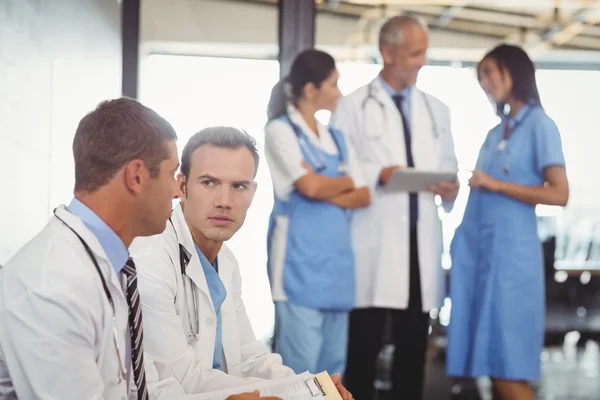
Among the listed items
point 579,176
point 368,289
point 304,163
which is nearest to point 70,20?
point 304,163

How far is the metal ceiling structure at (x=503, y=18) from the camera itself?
3.49m

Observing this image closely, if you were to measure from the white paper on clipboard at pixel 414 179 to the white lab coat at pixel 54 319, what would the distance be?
204 cm

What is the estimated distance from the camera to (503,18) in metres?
3.52

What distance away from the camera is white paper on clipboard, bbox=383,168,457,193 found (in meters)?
3.08

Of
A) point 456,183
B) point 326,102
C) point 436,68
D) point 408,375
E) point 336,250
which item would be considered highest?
point 436,68

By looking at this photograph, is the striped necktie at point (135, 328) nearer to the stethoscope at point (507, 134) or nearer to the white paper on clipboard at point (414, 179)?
the white paper on clipboard at point (414, 179)

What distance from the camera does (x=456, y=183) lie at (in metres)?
3.22

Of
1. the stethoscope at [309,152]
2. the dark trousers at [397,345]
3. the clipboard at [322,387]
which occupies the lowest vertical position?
Answer: the dark trousers at [397,345]

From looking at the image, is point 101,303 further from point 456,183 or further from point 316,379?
point 456,183

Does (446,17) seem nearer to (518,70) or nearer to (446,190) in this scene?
(518,70)

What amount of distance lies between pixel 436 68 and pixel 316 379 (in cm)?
228

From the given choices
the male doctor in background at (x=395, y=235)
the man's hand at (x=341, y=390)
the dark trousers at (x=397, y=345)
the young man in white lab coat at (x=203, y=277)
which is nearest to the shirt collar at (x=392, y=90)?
the male doctor in background at (x=395, y=235)

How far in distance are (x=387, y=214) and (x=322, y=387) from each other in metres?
1.81

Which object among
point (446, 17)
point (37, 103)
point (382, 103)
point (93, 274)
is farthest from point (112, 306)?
point (446, 17)
